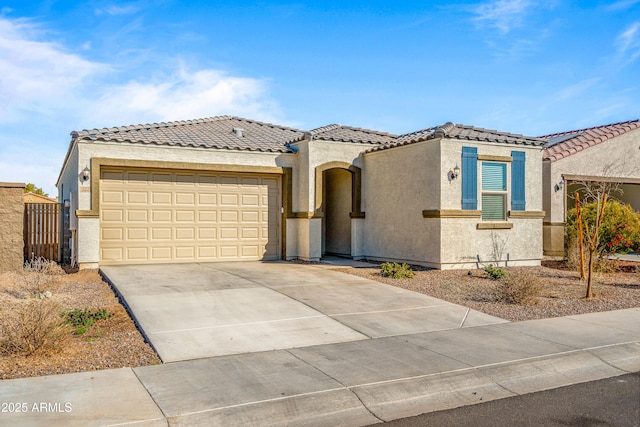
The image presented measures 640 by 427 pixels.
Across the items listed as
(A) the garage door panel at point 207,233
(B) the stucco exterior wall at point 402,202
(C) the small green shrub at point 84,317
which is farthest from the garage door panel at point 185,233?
(C) the small green shrub at point 84,317

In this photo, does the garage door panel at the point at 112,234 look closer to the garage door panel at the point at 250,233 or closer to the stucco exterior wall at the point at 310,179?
the garage door panel at the point at 250,233

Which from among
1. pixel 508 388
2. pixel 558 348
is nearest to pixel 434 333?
pixel 558 348

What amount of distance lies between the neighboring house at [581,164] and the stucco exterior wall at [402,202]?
5.69 metres

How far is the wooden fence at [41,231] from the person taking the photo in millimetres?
16969

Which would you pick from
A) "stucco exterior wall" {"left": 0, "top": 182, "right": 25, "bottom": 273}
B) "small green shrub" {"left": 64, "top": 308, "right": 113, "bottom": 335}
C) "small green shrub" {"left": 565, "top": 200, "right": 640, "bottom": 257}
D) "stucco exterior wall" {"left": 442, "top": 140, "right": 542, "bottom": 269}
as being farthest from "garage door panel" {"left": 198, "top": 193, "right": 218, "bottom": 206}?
"small green shrub" {"left": 565, "top": 200, "right": 640, "bottom": 257}

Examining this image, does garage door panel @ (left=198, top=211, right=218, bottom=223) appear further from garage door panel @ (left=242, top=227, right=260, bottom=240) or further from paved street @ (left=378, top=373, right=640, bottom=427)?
paved street @ (left=378, top=373, right=640, bottom=427)

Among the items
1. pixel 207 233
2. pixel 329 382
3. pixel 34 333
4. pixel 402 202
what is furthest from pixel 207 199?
pixel 329 382

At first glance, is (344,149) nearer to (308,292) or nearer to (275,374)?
(308,292)

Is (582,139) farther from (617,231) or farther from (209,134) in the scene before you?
(209,134)

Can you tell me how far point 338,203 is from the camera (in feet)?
63.2

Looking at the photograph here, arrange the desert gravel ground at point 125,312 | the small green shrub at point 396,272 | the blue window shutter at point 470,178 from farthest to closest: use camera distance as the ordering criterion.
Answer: the blue window shutter at point 470,178 → the small green shrub at point 396,272 → the desert gravel ground at point 125,312

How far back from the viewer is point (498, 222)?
1600 centimetres

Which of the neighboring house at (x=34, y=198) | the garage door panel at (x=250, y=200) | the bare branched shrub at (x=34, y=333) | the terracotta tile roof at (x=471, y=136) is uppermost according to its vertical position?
the terracotta tile roof at (x=471, y=136)

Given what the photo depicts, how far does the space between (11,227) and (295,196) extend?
24.9 ft
